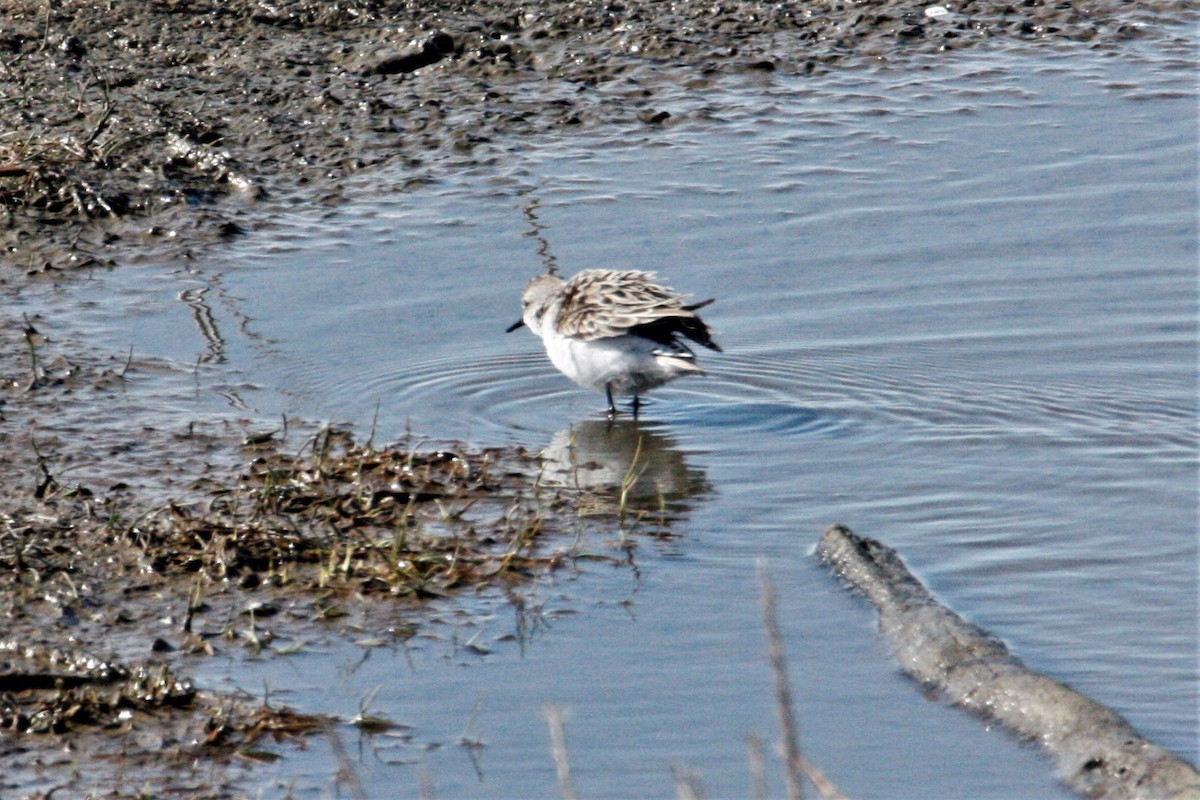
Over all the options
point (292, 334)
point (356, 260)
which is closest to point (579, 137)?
point (356, 260)

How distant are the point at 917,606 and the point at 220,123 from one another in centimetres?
650

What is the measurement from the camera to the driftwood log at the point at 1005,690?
15.3 feet

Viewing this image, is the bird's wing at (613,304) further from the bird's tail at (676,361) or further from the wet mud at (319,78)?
the wet mud at (319,78)

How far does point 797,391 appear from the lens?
8.05 m

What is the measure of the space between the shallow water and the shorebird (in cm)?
28

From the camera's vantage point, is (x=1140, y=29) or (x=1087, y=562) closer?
(x=1087, y=562)

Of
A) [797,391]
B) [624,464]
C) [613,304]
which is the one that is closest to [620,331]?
[613,304]

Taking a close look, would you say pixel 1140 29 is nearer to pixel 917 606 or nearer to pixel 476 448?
pixel 476 448

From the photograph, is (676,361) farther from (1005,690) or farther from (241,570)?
(1005,690)

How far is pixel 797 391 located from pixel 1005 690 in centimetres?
304

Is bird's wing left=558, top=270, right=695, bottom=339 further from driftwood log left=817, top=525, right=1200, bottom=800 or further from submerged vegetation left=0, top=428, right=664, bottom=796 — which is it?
driftwood log left=817, top=525, right=1200, bottom=800

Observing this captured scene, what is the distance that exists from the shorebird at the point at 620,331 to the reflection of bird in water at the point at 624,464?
19 cm

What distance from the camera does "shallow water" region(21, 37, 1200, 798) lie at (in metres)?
5.24

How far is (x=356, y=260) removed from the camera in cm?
938
